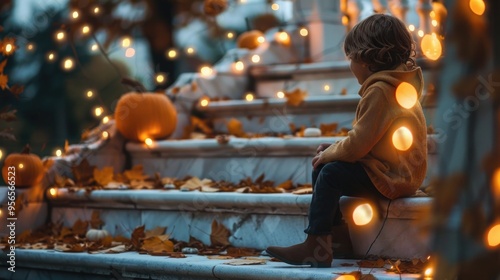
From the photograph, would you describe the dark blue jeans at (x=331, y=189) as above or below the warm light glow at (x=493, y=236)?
above

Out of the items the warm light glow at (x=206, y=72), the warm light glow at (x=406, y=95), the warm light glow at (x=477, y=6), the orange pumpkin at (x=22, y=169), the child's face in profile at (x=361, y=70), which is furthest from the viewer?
the warm light glow at (x=206, y=72)

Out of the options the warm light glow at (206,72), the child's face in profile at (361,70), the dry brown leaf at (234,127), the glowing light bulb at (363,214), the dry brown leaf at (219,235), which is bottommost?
the dry brown leaf at (219,235)

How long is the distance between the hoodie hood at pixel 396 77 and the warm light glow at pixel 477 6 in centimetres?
137

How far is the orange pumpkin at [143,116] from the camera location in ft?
13.1

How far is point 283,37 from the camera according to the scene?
503 cm

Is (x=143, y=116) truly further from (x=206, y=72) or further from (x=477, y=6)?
(x=477, y=6)

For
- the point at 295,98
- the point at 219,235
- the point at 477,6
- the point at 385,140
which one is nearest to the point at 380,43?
the point at 385,140

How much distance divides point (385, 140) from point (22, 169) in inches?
69.9

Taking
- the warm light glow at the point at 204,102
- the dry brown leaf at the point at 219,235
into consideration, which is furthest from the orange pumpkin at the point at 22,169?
the warm light glow at the point at 204,102

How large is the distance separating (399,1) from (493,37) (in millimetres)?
3955

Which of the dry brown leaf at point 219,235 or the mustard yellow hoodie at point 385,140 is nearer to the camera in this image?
the mustard yellow hoodie at point 385,140

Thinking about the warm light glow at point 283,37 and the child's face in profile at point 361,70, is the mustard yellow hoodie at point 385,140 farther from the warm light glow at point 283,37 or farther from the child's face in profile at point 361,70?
the warm light glow at point 283,37

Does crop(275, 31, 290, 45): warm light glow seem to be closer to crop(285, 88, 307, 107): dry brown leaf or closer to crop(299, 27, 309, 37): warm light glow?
crop(299, 27, 309, 37): warm light glow

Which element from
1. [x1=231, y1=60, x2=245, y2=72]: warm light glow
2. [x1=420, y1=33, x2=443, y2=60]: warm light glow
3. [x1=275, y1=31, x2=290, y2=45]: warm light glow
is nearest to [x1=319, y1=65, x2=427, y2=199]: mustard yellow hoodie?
[x1=420, y1=33, x2=443, y2=60]: warm light glow
